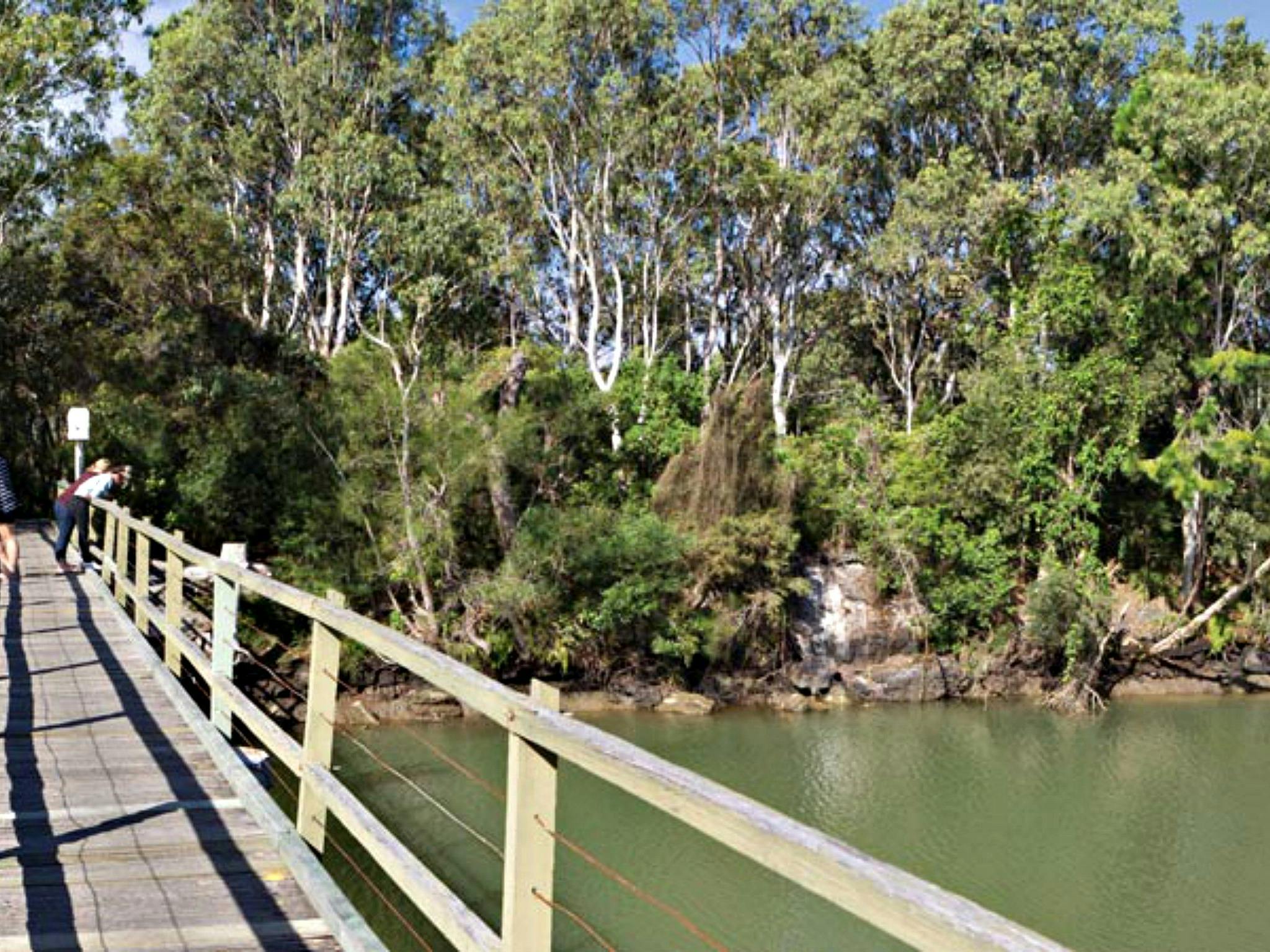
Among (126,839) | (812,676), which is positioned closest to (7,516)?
(126,839)

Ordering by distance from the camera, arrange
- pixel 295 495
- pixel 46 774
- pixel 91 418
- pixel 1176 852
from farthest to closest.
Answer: pixel 91 418
pixel 295 495
pixel 1176 852
pixel 46 774

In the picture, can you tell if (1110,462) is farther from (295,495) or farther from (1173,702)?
(295,495)

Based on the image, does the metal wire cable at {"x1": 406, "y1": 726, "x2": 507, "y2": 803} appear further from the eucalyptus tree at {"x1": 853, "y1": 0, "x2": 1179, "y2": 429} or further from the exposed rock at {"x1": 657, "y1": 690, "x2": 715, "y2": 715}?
the eucalyptus tree at {"x1": 853, "y1": 0, "x2": 1179, "y2": 429}

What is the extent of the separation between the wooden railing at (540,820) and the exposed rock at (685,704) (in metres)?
16.9

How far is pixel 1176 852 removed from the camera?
1406cm

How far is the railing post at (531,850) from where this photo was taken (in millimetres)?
2357

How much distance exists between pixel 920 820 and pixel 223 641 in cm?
1148

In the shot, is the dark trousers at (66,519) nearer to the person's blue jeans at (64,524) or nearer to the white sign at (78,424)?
the person's blue jeans at (64,524)

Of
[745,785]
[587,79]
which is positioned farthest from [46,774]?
[587,79]

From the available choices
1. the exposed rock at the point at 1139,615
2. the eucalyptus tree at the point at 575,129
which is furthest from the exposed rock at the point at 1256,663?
the eucalyptus tree at the point at 575,129

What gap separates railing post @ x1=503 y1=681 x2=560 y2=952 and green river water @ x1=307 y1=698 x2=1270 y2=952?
224 inches

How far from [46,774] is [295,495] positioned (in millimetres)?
16823

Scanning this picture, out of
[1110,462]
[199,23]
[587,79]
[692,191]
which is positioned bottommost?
[1110,462]

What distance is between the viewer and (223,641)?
5.84 m
